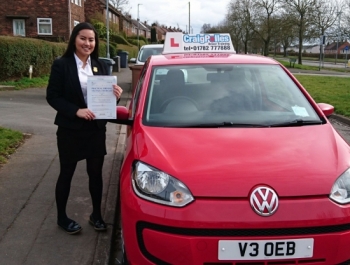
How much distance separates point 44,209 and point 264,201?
2542 millimetres

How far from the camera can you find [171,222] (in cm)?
241

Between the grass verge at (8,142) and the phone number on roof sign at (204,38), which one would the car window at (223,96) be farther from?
the grass verge at (8,142)

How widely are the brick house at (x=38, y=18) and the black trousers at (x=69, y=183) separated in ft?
98.4

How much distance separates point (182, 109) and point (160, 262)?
1.40 meters

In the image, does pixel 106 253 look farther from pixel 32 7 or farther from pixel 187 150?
pixel 32 7

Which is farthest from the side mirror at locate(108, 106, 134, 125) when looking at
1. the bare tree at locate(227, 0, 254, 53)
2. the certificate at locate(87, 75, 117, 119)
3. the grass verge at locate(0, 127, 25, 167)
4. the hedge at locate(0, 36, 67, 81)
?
the bare tree at locate(227, 0, 254, 53)

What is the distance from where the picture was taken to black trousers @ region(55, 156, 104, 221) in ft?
11.9

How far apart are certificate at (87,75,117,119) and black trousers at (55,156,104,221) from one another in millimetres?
449

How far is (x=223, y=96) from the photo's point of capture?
3.63 m

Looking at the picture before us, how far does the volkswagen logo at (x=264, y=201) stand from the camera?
2.39 meters

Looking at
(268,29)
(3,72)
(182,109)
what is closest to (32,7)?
(3,72)

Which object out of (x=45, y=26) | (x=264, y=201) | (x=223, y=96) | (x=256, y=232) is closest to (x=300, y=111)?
(x=223, y=96)

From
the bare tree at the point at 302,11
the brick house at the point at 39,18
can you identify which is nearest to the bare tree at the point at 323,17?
the bare tree at the point at 302,11

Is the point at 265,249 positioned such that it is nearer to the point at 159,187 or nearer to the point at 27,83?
the point at 159,187
